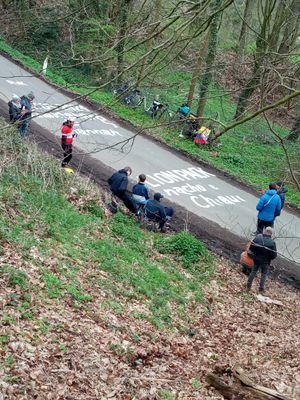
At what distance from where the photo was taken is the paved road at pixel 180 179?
51.9ft

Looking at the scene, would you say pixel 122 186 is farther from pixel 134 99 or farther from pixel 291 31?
pixel 134 99

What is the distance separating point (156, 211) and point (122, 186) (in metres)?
1.13

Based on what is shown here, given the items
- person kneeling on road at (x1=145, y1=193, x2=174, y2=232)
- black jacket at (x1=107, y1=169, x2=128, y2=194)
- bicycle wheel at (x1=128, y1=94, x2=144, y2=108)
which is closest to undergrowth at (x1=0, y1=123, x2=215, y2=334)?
person kneeling on road at (x1=145, y1=193, x2=174, y2=232)

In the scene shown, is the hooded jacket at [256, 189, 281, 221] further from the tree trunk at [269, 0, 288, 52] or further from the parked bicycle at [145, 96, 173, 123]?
the parked bicycle at [145, 96, 173, 123]

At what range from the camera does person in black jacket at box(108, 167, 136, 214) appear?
Answer: 13.7 metres

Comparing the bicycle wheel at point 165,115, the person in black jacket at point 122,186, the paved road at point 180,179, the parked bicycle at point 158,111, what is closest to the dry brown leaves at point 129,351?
the person in black jacket at point 122,186

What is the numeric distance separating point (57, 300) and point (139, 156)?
38.0 feet

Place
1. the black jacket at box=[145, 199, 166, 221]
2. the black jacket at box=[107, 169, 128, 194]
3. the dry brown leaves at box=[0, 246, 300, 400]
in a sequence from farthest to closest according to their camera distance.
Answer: the black jacket at box=[107, 169, 128, 194] < the black jacket at box=[145, 199, 166, 221] < the dry brown leaves at box=[0, 246, 300, 400]

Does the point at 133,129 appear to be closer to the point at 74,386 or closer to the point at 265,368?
the point at 265,368

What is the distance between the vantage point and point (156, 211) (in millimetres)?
13602

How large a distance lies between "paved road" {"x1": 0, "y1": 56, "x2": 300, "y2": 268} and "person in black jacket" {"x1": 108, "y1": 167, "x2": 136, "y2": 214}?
1026mm

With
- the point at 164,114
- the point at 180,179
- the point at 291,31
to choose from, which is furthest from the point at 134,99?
the point at 291,31

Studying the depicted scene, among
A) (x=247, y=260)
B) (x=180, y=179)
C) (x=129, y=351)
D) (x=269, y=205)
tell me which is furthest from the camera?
(x=180, y=179)

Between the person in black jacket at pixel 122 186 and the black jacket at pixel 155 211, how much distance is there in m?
0.54
